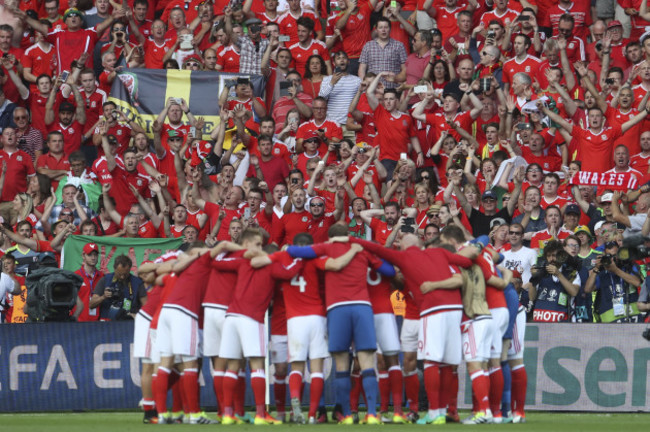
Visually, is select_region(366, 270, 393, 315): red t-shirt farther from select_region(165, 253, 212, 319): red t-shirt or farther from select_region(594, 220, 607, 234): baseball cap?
select_region(594, 220, 607, 234): baseball cap

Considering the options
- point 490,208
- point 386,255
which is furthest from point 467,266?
point 490,208

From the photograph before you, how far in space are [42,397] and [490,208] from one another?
7007mm

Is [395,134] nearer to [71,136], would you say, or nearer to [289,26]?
[289,26]

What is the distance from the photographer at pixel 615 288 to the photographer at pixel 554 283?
0.27 meters

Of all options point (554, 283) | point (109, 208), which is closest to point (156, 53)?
point (109, 208)

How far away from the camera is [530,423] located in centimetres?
1420

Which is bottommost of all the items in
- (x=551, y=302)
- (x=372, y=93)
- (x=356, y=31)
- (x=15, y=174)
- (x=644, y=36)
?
(x=551, y=302)

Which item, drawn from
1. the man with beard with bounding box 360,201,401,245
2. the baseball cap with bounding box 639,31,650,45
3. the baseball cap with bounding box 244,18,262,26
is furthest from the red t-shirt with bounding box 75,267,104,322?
the baseball cap with bounding box 639,31,650,45

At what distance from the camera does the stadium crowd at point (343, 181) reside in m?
13.9

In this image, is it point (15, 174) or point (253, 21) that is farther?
point (253, 21)

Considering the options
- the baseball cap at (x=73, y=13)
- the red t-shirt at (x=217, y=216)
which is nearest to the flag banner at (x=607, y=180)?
the red t-shirt at (x=217, y=216)

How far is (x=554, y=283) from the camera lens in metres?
16.9

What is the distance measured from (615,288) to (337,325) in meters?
4.93

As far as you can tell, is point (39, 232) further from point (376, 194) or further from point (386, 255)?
point (386, 255)
